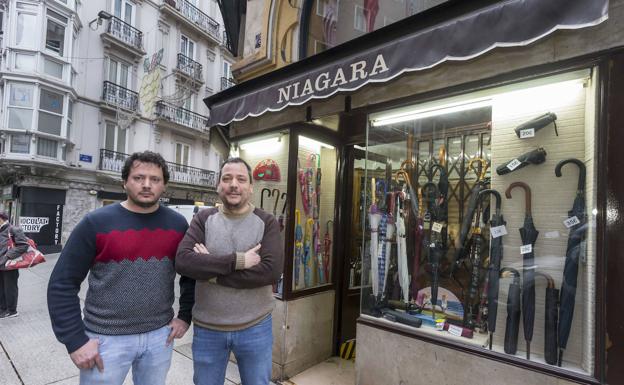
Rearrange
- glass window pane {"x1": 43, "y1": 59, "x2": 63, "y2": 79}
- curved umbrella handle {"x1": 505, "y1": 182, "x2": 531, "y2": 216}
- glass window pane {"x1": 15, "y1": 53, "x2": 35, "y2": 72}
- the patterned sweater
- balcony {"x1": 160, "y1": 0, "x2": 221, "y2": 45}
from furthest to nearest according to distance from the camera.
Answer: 1. balcony {"x1": 160, "y1": 0, "x2": 221, "y2": 45}
2. glass window pane {"x1": 43, "y1": 59, "x2": 63, "y2": 79}
3. glass window pane {"x1": 15, "y1": 53, "x2": 35, "y2": 72}
4. curved umbrella handle {"x1": 505, "y1": 182, "x2": 531, "y2": 216}
5. the patterned sweater

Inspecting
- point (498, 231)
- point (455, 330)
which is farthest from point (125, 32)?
point (455, 330)

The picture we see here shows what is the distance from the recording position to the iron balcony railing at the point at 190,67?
20516mm

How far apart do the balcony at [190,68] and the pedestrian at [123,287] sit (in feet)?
67.2

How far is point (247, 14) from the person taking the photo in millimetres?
5113

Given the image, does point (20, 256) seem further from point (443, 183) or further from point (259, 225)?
point (443, 183)

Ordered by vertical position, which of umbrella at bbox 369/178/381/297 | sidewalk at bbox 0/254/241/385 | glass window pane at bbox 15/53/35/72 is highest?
glass window pane at bbox 15/53/35/72

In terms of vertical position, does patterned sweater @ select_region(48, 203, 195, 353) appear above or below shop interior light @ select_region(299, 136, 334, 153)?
below

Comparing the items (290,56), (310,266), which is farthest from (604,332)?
(290,56)

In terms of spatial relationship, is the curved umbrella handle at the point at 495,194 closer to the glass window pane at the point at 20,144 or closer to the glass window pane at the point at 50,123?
the glass window pane at the point at 20,144

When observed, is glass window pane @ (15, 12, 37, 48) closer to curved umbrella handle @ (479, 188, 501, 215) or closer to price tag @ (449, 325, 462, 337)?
curved umbrella handle @ (479, 188, 501, 215)

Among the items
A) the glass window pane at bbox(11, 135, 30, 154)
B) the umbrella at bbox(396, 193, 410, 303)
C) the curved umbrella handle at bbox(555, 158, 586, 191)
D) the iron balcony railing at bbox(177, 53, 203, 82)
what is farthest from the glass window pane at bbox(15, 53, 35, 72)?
the curved umbrella handle at bbox(555, 158, 586, 191)

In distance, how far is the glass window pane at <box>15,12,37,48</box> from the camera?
14.1 metres

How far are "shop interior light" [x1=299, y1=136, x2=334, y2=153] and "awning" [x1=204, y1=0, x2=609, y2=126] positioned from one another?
0.72 meters

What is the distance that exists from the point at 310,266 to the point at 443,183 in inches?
73.4
